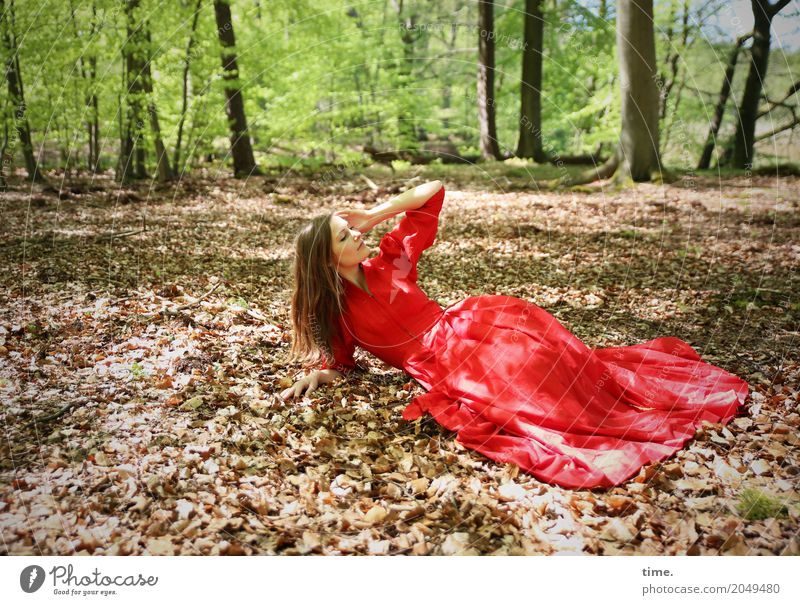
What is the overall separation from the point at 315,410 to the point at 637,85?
7931mm

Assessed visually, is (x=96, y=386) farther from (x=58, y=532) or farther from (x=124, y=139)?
(x=124, y=139)

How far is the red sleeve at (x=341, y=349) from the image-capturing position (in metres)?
3.65

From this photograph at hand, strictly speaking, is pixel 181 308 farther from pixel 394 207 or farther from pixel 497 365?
pixel 497 365

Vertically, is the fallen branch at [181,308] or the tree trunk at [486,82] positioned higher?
the tree trunk at [486,82]

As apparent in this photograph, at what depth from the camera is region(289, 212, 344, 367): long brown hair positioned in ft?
11.2

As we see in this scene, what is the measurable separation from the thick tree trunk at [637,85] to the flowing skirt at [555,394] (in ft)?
19.1

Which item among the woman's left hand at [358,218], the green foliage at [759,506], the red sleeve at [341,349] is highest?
the woman's left hand at [358,218]

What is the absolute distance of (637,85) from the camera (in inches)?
340

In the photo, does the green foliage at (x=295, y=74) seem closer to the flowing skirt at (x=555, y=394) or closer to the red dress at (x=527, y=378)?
the red dress at (x=527, y=378)

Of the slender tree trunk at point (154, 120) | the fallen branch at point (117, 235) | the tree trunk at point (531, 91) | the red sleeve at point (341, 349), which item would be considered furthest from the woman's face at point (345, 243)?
the tree trunk at point (531, 91)

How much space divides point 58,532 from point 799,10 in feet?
27.8

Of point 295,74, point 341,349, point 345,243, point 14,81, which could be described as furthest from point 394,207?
point 14,81

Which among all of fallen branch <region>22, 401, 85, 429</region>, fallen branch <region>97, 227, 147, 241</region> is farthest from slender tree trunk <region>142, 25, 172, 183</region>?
fallen branch <region>22, 401, 85, 429</region>

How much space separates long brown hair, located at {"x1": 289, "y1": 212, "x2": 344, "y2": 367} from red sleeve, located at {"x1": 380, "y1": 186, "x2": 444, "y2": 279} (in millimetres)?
402
